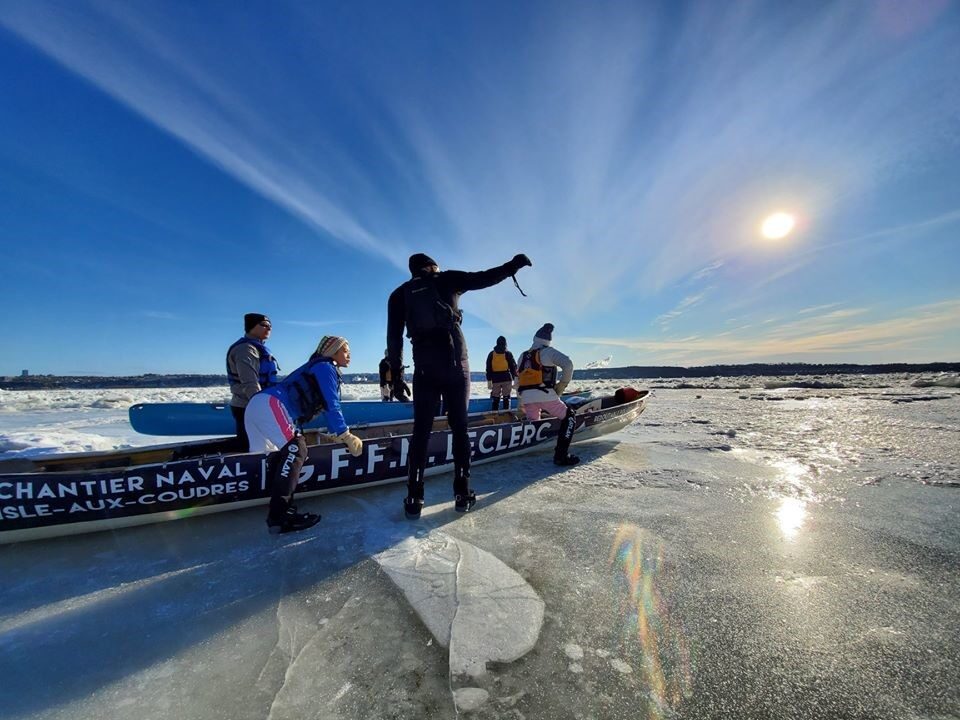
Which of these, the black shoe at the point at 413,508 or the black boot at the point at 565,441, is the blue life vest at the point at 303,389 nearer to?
the black shoe at the point at 413,508

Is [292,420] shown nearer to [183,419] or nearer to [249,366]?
[249,366]

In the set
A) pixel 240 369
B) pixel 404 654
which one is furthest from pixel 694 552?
pixel 240 369

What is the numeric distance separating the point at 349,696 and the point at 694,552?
7.30 feet

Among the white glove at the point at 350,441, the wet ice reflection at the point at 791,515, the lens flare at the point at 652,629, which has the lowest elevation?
the wet ice reflection at the point at 791,515

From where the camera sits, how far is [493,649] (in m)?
1.64

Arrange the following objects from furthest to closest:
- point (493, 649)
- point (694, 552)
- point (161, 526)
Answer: point (161, 526) < point (694, 552) < point (493, 649)

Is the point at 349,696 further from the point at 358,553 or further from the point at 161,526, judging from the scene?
the point at 161,526

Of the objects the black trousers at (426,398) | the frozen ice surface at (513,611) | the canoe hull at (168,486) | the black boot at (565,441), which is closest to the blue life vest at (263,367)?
the canoe hull at (168,486)

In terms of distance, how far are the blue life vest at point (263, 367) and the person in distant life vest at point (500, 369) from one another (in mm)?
5859

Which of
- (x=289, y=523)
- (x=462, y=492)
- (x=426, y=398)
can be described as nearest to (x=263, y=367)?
(x=289, y=523)

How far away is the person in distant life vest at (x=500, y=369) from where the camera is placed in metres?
9.70

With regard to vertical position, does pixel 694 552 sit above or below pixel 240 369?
below

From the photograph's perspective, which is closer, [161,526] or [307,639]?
[307,639]

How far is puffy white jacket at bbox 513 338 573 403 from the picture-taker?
546cm
